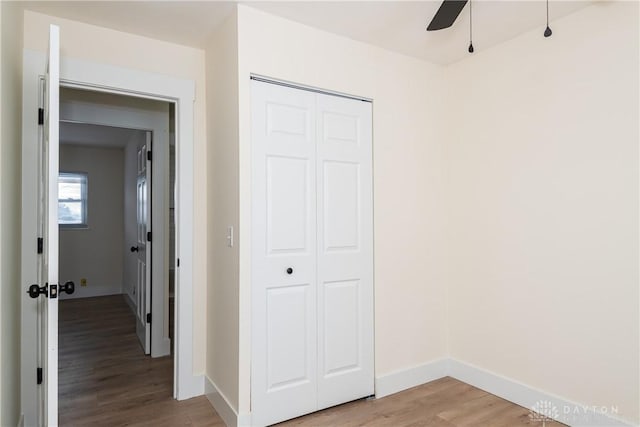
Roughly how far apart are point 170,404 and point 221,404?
1.46ft

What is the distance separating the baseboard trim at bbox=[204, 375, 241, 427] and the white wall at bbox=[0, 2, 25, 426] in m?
1.05

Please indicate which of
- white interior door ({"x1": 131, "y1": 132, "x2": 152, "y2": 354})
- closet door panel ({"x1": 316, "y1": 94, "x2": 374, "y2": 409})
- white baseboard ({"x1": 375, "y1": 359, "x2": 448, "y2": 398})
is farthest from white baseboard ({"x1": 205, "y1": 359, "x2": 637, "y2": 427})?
white interior door ({"x1": 131, "y1": 132, "x2": 152, "y2": 354})

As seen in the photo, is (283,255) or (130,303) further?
(130,303)

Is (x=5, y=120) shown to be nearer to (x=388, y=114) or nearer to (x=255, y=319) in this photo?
(x=255, y=319)

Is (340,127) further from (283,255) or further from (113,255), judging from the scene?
(113,255)

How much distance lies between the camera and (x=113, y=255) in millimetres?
6734

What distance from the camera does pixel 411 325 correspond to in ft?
9.66

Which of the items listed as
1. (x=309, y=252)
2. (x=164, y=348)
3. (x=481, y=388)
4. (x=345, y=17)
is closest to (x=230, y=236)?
(x=309, y=252)

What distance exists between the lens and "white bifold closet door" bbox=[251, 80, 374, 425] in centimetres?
233

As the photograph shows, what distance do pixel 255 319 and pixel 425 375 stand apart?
1.51 metres

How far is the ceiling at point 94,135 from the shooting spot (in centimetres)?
523

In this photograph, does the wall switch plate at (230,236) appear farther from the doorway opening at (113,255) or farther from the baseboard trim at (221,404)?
the doorway opening at (113,255)

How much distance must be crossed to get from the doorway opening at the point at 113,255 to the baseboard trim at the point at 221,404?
0.32m

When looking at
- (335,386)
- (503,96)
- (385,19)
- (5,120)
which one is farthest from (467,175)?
(5,120)
